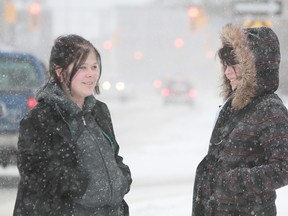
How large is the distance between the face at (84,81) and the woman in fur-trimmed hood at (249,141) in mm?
664

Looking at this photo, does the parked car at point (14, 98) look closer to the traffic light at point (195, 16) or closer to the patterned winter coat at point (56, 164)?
the patterned winter coat at point (56, 164)

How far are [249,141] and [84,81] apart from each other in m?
0.82

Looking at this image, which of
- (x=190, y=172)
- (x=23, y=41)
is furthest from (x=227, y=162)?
(x=23, y=41)

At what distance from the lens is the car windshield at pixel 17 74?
407 inches

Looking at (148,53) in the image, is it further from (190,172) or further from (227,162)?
(227,162)

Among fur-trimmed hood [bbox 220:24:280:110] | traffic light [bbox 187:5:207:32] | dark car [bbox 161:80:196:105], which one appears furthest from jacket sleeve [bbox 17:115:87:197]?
traffic light [bbox 187:5:207:32]

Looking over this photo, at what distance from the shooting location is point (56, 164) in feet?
10.4

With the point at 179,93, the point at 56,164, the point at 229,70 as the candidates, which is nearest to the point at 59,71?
the point at 56,164

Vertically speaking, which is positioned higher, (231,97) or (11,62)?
(11,62)

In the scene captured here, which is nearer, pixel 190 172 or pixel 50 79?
pixel 50 79

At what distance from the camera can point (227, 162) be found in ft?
11.4

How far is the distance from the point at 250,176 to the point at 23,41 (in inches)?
3159

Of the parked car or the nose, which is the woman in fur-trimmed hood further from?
the parked car

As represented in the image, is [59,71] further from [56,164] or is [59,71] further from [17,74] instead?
[17,74]
